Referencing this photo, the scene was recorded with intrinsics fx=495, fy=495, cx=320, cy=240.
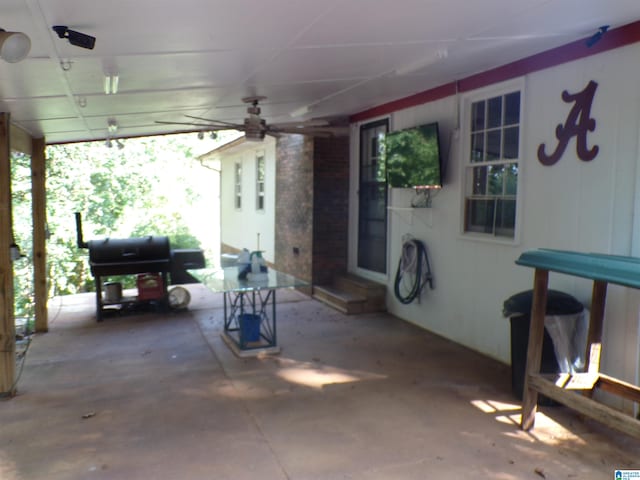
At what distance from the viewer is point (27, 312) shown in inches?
280

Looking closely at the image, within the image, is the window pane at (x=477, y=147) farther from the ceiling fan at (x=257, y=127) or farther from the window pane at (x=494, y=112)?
the ceiling fan at (x=257, y=127)

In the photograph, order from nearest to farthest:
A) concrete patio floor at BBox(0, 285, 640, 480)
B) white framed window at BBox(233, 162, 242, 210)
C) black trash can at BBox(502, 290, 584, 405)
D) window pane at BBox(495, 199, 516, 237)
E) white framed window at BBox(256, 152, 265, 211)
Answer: concrete patio floor at BBox(0, 285, 640, 480), black trash can at BBox(502, 290, 584, 405), window pane at BBox(495, 199, 516, 237), white framed window at BBox(256, 152, 265, 211), white framed window at BBox(233, 162, 242, 210)

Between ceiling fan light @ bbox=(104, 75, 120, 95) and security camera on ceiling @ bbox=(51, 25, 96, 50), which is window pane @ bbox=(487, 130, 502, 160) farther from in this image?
security camera on ceiling @ bbox=(51, 25, 96, 50)

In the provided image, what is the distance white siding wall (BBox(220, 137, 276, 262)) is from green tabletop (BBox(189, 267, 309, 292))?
3700 millimetres

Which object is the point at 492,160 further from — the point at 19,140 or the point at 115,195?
the point at 115,195

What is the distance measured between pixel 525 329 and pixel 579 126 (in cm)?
174

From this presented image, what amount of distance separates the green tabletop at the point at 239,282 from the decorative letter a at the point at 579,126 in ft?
8.75

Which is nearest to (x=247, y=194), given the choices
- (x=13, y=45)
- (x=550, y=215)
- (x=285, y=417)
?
(x=550, y=215)

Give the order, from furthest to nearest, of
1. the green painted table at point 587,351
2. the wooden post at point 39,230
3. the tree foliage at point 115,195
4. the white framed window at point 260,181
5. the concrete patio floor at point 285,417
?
the tree foliage at point 115,195, the white framed window at point 260,181, the wooden post at point 39,230, the green painted table at point 587,351, the concrete patio floor at point 285,417

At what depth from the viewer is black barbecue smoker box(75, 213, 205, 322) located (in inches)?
266

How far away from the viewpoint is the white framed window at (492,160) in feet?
16.0

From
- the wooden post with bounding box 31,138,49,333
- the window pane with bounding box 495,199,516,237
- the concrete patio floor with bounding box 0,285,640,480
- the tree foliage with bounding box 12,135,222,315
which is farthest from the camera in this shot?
the tree foliage with bounding box 12,135,222,315

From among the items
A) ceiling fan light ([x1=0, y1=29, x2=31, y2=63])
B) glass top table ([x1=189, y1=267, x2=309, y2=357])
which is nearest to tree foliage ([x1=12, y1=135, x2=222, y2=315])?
glass top table ([x1=189, y1=267, x2=309, y2=357])

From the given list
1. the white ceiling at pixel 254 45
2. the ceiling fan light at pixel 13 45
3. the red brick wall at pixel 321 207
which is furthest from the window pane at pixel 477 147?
the ceiling fan light at pixel 13 45
